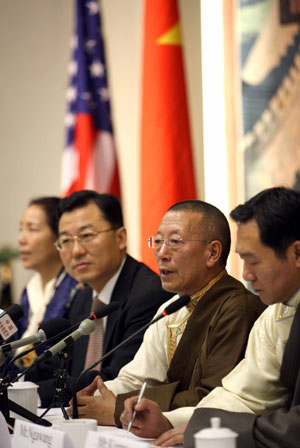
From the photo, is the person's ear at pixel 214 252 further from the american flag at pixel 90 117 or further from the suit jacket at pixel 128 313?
the american flag at pixel 90 117

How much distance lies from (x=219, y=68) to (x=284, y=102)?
570mm

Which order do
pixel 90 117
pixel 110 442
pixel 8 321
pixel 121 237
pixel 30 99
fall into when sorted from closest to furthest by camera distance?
1. pixel 110 442
2. pixel 8 321
3. pixel 121 237
4. pixel 90 117
5. pixel 30 99

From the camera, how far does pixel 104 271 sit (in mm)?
3547

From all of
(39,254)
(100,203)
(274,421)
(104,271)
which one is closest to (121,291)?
(104,271)

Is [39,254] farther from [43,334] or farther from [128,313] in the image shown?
[43,334]

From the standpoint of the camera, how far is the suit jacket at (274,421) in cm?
187

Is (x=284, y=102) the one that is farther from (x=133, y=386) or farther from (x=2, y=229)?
(x=2, y=229)

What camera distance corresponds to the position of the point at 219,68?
13.7 feet

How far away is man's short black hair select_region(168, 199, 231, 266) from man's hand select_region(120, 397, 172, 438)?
79 cm

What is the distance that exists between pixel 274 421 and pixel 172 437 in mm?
308

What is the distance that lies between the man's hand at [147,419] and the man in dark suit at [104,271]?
1094 mm

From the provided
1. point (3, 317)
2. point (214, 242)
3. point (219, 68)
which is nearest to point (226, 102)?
point (219, 68)

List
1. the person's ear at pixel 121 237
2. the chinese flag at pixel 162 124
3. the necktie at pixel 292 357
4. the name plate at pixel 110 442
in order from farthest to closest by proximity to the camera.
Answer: the chinese flag at pixel 162 124
the person's ear at pixel 121 237
the necktie at pixel 292 357
the name plate at pixel 110 442

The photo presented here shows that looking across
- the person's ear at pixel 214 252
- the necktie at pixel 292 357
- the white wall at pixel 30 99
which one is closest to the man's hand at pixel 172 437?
the necktie at pixel 292 357
